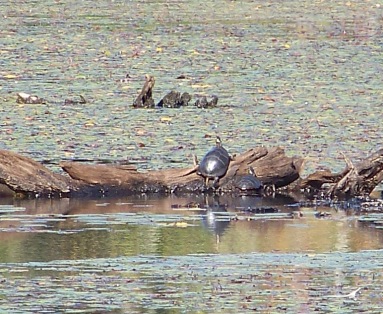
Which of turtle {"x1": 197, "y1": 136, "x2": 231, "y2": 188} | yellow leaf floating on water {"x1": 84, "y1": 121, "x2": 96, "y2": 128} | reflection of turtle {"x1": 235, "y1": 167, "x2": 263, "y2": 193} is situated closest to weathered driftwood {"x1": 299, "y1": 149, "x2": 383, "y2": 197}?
reflection of turtle {"x1": 235, "y1": 167, "x2": 263, "y2": 193}

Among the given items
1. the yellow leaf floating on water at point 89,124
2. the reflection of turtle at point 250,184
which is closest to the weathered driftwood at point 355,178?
the reflection of turtle at point 250,184

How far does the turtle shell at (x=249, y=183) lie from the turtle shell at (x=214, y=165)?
0.16 m

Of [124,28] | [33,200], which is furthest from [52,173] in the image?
[124,28]

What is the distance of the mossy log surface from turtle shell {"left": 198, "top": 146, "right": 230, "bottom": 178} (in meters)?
0.14

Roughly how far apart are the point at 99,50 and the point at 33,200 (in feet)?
38.8

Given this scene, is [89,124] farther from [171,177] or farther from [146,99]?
[171,177]

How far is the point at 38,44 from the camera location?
889 inches

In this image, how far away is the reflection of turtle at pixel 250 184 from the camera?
34.5 ft

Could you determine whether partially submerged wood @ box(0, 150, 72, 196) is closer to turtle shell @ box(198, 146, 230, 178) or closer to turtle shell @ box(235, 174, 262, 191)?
turtle shell @ box(198, 146, 230, 178)

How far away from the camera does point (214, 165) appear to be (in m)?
10.4

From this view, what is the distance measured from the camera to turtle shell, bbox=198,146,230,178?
34.0 ft

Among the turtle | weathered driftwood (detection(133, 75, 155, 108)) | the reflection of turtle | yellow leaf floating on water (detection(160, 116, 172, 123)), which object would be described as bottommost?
the reflection of turtle

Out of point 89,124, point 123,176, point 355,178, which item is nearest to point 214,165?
point 123,176

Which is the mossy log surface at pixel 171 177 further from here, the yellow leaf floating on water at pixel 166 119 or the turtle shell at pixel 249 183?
the yellow leaf floating on water at pixel 166 119
